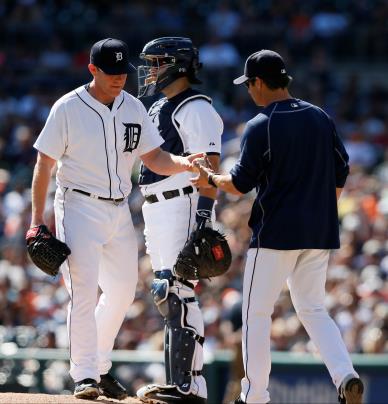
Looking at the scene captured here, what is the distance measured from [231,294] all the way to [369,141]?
4058mm

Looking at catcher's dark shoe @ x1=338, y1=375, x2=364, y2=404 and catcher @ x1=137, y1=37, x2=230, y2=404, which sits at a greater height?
catcher @ x1=137, y1=37, x2=230, y2=404

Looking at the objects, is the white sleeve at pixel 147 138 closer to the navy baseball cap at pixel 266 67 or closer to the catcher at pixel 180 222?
the catcher at pixel 180 222

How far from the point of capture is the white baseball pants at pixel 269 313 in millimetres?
5996

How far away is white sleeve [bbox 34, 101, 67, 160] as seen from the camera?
6.16 m

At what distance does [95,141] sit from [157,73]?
26.8 inches

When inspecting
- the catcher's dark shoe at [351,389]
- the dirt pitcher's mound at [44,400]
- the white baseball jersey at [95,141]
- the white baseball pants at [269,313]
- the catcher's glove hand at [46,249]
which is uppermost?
the white baseball jersey at [95,141]

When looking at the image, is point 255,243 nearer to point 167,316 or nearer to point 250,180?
point 250,180

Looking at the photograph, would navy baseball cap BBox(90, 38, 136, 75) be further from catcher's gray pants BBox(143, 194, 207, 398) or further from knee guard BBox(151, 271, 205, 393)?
knee guard BBox(151, 271, 205, 393)

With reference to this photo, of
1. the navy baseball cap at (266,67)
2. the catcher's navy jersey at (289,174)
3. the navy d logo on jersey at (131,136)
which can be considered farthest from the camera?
the navy d logo on jersey at (131,136)

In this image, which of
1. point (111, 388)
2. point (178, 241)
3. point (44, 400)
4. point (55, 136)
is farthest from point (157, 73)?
point (44, 400)

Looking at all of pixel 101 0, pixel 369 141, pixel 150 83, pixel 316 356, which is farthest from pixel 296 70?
pixel 150 83

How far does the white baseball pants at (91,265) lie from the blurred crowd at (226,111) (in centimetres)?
448

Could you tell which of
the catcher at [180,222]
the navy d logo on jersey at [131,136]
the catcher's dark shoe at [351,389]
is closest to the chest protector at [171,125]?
the catcher at [180,222]

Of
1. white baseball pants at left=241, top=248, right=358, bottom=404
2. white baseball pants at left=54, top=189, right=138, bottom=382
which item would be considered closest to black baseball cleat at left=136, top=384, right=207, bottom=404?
white baseball pants at left=54, top=189, right=138, bottom=382
